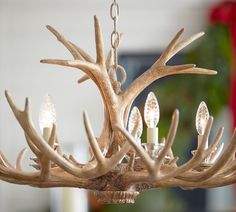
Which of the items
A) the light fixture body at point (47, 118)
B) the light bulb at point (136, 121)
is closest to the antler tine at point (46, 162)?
the light fixture body at point (47, 118)

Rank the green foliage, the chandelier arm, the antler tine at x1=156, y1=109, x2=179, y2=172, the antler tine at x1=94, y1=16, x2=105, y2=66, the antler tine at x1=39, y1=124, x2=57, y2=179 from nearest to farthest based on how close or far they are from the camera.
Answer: the antler tine at x1=156, y1=109, x2=179, y2=172 < the antler tine at x1=39, y1=124, x2=57, y2=179 < the antler tine at x1=94, y1=16, x2=105, y2=66 < the chandelier arm < the green foliage

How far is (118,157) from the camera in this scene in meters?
1.48

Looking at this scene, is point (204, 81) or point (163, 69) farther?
point (204, 81)

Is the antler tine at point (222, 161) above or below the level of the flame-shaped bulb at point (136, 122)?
below

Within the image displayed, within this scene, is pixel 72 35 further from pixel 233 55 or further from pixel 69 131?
pixel 233 55

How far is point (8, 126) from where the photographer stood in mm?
4449

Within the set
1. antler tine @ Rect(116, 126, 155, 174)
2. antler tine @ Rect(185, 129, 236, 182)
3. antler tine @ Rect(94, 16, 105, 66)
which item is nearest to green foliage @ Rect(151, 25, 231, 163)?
antler tine @ Rect(94, 16, 105, 66)

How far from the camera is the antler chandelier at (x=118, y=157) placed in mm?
1483

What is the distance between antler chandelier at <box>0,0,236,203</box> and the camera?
58.4 inches

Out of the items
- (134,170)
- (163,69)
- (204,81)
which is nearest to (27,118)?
(134,170)

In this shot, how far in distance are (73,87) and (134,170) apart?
287 centimetres

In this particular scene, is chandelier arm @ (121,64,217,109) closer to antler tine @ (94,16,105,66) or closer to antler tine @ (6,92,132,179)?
antler tine @ (94,16,105,66)

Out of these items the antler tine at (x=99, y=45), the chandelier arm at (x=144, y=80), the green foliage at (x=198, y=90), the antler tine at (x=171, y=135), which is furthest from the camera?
the green foliage at (x=198, y=90)

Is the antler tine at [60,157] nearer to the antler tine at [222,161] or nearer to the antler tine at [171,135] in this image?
the antler tine at [171,135]
